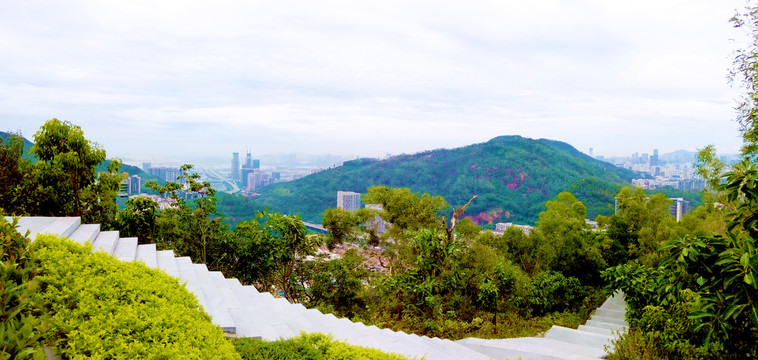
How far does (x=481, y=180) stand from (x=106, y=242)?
1775 cm

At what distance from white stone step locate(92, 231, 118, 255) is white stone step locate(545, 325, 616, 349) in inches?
202

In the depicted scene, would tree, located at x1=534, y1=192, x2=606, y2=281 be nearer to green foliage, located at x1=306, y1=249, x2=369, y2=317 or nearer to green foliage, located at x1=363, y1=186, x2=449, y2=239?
green foliage, located at x1=363, y1=186, x2=449, y2=239

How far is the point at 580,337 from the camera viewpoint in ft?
16.7

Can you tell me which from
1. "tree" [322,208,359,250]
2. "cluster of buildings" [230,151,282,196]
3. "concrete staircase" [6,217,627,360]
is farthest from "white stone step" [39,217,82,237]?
"cluster of buildings" [230,151,282,196]

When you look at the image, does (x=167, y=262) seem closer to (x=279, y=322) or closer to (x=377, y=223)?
(x=279, y=322)

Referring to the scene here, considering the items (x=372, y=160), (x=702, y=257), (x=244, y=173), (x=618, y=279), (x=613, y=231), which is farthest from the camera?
(x=372, y=160)

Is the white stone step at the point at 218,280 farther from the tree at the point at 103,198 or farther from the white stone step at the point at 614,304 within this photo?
the white stone step at the point at 614,304

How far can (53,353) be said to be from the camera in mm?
1756

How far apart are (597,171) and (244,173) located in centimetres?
1768

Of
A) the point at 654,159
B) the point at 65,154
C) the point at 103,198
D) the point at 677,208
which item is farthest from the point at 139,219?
the point at 654,159

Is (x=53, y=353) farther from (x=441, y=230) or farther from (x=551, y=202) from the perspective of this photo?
(x=551, y=202)

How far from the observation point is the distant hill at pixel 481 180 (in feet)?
54.1

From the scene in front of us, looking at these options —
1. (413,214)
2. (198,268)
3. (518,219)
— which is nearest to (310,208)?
(518,219)

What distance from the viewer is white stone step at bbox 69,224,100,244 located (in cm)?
408
